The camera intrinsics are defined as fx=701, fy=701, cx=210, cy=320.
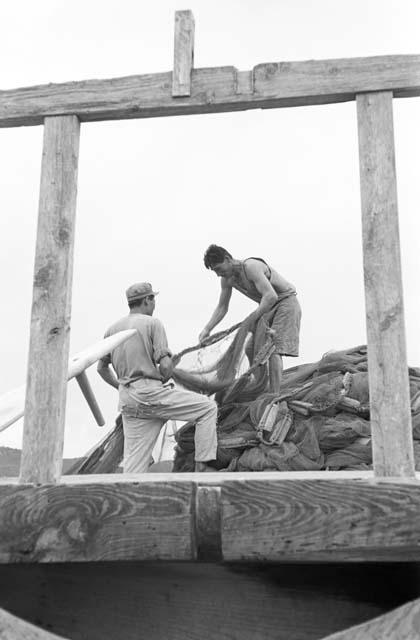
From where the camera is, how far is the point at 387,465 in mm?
2350

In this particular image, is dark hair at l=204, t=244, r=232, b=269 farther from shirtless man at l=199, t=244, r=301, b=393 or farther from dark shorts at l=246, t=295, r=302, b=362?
dark shorts at l=246, t=295, r=302, b=362

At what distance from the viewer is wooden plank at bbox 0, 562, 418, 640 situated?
2.46 meters

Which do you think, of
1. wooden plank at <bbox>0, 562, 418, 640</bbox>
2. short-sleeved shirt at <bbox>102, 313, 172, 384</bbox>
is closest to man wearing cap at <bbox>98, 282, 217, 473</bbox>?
A: short-sleeved shirt at <bbox>102, 313, 172, 384</bbox>

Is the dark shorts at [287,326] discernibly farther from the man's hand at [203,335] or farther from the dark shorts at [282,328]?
the man's hand at [203,335]

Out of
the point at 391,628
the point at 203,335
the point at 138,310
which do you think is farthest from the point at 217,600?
the point at 203,335

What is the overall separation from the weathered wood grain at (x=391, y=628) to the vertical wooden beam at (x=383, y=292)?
51 centimetres

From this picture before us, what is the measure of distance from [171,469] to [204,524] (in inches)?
158

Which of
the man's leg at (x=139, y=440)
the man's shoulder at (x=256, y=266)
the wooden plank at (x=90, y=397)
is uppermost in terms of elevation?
the man's shoulder at (x=256, y=266)

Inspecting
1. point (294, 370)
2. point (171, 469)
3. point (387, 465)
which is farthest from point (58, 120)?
point (294, 370)

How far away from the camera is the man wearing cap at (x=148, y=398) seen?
547 cm

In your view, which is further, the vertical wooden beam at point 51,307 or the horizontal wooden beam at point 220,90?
the horizontal wooden beam at point 220,90

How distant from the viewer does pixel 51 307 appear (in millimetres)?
2551

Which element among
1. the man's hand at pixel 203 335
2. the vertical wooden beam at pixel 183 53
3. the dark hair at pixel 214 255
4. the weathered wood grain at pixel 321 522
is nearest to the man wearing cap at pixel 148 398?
the dark hair at pixel 214 255

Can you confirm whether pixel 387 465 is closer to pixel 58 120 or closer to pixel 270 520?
pixel 270 520
